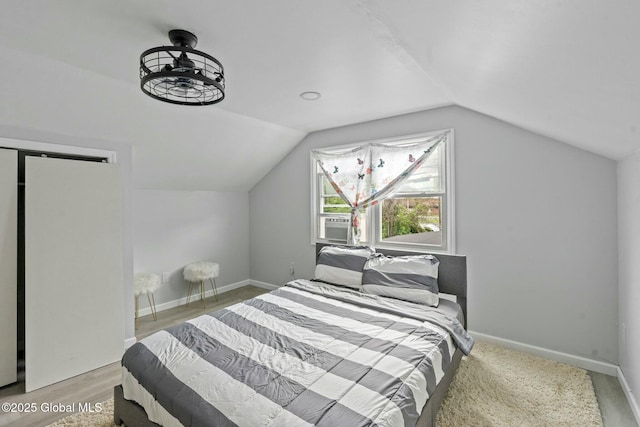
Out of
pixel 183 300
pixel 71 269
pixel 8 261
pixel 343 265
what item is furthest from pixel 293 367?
pixel 183 300

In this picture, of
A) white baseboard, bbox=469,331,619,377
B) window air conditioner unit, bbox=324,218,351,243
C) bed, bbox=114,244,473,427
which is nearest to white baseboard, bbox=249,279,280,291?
window air conditioner unit, bbox=324,218,351,243

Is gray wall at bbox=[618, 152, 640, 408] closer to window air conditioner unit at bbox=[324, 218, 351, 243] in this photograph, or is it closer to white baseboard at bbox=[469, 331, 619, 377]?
white baseboard at bbox=[469, 331, 619, 377]

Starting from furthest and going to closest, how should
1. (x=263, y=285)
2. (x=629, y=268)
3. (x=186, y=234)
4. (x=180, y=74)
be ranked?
(x=263, y=285)
(x=186, y=234)
(x=629, y=268)
(x=180, y=74)

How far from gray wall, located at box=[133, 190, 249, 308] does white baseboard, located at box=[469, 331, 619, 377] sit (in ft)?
11.6

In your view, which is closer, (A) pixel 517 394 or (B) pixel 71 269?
(A) pixel 517 394

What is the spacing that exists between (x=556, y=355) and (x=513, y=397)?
0.89 m

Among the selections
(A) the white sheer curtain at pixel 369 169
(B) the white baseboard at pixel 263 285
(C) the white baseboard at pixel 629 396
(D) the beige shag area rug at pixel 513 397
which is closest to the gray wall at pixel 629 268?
(C) the white baseboard at pixel 629 396

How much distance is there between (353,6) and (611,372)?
3.35 metres

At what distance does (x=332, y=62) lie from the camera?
7.13ft

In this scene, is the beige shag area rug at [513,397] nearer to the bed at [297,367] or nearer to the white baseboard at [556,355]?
the white baseboard at [556,355]

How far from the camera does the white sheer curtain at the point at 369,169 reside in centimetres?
346

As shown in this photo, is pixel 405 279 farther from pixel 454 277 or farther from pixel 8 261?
pixel 8 261

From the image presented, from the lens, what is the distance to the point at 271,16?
5.29ft

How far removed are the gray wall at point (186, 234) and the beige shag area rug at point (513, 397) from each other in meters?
2.02
